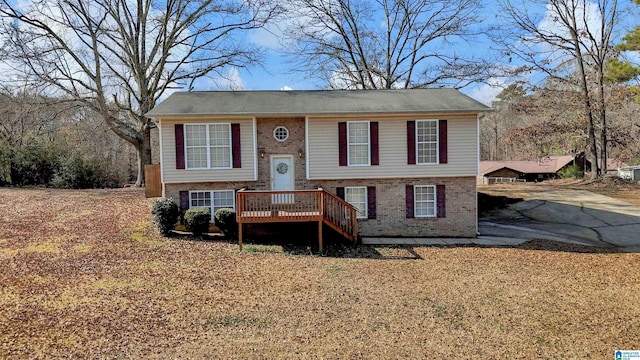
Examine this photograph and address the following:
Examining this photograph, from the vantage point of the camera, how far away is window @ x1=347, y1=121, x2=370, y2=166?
1332 cm

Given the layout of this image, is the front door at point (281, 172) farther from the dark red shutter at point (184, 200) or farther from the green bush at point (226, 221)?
the dark red shutter at point (184, 200)

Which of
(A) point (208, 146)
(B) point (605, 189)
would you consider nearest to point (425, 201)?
(A) point (208, 146)

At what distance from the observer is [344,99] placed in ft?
47.9

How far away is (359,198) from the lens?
44.6 feet

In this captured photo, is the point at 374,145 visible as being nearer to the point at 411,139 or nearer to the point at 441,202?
the point at 411,139

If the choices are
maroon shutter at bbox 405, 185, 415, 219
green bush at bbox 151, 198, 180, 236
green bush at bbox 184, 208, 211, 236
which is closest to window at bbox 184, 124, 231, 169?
green bush at bbox 151, 198, 180, 236

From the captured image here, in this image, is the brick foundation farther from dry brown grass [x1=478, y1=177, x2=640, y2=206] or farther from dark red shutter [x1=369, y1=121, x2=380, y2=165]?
dry brown grass [x1=478, y1=177, x2=640, y2=206]

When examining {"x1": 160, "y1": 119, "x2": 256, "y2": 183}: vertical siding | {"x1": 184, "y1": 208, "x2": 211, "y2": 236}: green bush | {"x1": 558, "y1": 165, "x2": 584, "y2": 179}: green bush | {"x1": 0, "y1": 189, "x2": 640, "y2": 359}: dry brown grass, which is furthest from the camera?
{"x1": 558, "y1": 165, "x2": 584, "y2": 179}: green bush

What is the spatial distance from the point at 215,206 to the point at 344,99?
662 cm

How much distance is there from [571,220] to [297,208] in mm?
12856

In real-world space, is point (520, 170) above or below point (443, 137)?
below

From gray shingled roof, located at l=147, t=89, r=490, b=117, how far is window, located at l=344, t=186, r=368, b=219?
292cm

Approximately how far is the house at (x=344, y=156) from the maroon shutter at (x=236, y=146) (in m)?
0.04

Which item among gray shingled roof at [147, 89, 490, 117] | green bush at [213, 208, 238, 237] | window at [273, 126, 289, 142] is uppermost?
gray shingled roof at [147, 89, 490, 117]
